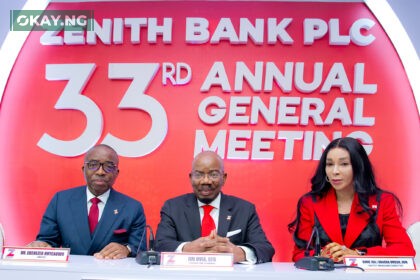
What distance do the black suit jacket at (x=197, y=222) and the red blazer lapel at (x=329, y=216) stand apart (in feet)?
1.32

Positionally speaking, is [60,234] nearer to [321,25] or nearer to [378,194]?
[378,194]

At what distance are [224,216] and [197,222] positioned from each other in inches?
7.2

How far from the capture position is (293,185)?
4.43m

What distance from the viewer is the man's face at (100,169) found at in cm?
357

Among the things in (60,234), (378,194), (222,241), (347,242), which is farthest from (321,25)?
(60,234)

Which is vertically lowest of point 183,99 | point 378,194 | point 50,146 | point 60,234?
point 60,234

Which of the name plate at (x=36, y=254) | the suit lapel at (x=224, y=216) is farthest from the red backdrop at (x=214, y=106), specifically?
the name plate at (x=36, y=254)

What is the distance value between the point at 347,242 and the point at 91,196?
1770 mm

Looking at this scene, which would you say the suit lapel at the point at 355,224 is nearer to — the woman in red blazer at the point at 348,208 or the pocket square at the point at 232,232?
the woman in red blazer at the point at 348,208

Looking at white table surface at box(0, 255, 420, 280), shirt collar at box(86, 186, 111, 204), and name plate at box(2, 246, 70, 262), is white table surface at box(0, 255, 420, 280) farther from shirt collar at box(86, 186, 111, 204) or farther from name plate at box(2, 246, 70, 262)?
shirt collar at box(86, 186, 111, 204)

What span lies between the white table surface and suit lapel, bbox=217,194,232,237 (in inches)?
32.8

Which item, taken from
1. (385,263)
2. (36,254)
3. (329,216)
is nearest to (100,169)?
(36,254)

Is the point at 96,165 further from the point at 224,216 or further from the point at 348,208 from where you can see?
the point at 348,208

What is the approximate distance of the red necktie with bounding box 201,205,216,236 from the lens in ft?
11.1
